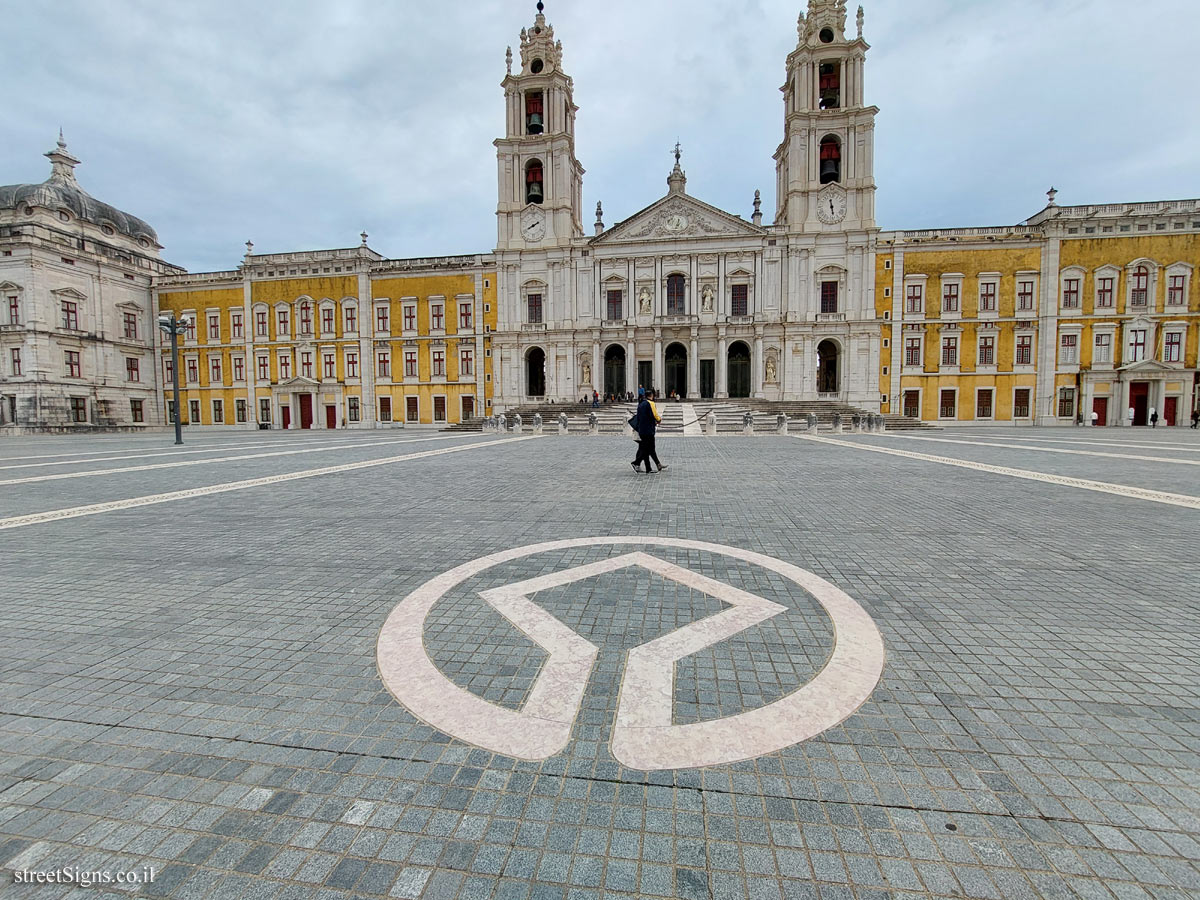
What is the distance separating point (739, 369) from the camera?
40688mm

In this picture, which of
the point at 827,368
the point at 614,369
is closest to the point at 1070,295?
the point at 827,368

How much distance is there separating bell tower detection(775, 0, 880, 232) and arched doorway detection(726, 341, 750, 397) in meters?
9.06

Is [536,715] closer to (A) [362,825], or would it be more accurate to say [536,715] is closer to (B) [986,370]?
(A) [362,825]

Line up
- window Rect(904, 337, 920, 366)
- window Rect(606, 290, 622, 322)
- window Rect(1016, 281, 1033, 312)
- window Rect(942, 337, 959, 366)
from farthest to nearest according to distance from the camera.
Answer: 1. window Rect(606, 290, 622, 322)
2. window Rect(904, 337, 920, 366)
3. window Rect(942, 337, 959, 366)
4. window Rect(1016, 281, 1033, 312)

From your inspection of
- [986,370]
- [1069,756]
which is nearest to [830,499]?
[1069,756]

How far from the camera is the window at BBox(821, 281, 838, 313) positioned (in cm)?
3862

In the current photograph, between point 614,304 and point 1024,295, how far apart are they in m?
28.0

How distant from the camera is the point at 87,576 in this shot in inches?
179

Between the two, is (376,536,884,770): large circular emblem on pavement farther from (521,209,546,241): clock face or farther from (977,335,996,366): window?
(977,335,996,366): window

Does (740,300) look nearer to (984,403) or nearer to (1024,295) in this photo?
(984,403)

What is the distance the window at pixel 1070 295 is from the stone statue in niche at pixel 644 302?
90.7ft

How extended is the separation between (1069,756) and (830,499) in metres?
5.73

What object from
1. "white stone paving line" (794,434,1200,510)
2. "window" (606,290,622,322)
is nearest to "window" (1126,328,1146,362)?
"window" (606,290,622,322)

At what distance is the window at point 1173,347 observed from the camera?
35.4 meters
